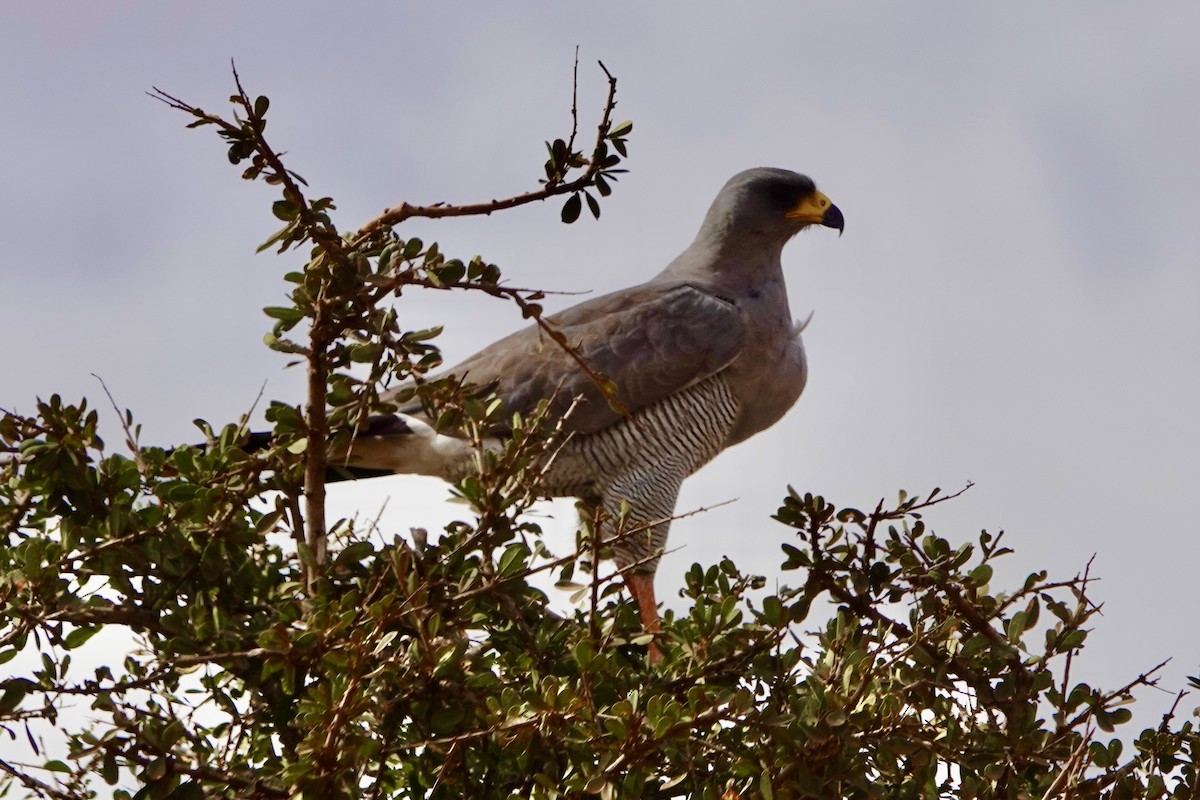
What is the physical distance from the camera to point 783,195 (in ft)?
20.8

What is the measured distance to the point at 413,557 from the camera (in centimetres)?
276

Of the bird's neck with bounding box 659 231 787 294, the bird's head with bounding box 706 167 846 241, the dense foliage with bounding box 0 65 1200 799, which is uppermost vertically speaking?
the bird's head with bounding box 706 167 846 241

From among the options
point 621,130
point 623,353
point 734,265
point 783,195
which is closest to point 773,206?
point 783,195

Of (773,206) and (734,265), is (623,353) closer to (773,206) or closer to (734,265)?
(734,265)

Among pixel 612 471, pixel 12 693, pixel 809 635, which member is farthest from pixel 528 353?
pixel 12 693

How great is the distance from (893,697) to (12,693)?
1611 mm

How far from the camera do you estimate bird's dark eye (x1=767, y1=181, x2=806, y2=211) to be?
6328 mm

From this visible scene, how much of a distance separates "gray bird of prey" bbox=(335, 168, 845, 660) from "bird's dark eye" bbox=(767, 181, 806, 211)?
0.46 m

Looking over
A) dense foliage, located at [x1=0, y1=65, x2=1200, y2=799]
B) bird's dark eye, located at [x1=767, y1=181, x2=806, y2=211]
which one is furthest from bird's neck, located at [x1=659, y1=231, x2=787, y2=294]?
dense foliage, located at [x1=0, y1=65, x2=1200, y2=799]

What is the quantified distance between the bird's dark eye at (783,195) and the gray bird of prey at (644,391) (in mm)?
455

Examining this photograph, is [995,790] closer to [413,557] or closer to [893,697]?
[893,697]

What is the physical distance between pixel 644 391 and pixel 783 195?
135 cm

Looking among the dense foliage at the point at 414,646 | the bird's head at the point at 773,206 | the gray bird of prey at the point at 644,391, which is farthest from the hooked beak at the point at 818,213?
the dense foliage at the point at 414,646

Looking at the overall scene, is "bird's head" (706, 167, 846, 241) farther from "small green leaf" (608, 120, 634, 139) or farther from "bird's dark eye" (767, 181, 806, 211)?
"small green leaf" (608, 120, 634, 139)
